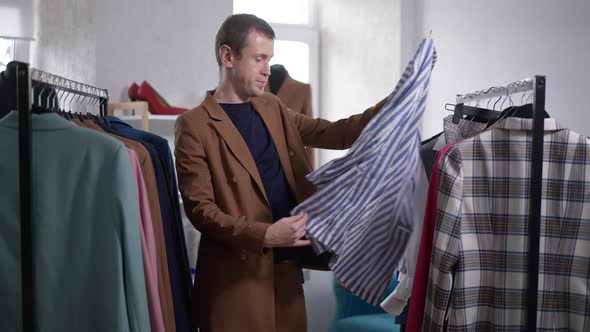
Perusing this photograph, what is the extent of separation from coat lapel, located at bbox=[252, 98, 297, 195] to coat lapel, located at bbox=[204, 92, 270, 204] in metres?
0.09

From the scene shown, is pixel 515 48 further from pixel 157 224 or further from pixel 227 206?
pixel 157 224

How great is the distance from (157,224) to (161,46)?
2575 mm

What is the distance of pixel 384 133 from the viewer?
1.50 m

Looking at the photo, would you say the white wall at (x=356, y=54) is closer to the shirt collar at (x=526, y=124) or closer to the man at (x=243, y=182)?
the man at (x=243, y=182)

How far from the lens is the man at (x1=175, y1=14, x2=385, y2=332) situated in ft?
5.86

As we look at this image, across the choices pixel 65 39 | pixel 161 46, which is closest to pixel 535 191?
pixel 65 39

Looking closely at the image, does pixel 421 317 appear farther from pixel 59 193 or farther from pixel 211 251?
pixel 59 193

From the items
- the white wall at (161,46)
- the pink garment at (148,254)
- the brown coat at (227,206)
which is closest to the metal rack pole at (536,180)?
the brown coat at (227,206)

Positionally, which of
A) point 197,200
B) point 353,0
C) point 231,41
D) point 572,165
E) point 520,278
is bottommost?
point 520,278

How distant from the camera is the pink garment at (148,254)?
5.24 feet

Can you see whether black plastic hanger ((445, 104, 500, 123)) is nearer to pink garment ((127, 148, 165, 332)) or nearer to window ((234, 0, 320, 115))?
pink garment ((127, 148, 165, 332))

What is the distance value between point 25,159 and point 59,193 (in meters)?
0.16

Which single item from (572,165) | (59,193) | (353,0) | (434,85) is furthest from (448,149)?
(353,0)

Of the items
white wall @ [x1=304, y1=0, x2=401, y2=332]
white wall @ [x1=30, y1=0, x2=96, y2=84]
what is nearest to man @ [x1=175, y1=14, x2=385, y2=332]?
white wall @ [x1=30, y1=0, x2=96, y2=84]
